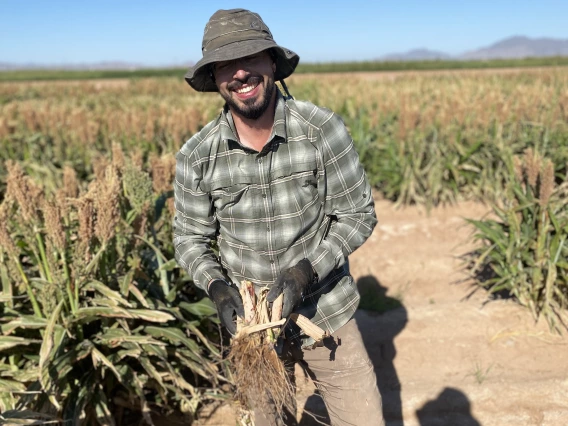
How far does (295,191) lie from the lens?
212 centimetres

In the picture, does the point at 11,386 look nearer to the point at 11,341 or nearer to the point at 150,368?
the point at 11,341

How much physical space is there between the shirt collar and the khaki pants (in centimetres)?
84

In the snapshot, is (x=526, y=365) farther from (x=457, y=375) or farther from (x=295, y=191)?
(x=295, y=191)

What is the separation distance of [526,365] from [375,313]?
1264 mm

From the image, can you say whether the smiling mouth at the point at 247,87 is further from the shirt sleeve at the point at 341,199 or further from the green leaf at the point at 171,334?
the green leaf at the point at 171,334

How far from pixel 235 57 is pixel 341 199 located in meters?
0.68

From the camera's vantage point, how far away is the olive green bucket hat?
1.95 metres

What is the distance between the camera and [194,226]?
227cm

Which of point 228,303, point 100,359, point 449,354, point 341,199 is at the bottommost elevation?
point 449,354

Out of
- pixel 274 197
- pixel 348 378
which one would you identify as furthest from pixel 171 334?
pixel 274 197

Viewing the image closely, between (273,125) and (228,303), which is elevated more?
(273,125)

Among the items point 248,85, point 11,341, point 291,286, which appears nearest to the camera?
point 291,286

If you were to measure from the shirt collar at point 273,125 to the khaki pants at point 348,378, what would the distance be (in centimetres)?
84

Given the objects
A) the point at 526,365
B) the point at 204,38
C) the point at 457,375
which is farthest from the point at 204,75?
the point at 526,365
